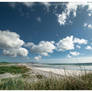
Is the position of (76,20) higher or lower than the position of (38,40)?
higher

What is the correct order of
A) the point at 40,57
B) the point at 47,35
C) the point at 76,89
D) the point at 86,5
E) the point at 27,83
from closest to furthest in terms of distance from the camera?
1. the point at 76,89
2. the point at 27,83
3. the point at 86,5
4. the point at 47,35
5. the point at 40,57

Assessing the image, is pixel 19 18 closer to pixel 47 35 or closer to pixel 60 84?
pixel 47 35

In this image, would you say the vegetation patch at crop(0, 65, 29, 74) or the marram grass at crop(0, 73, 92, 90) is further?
the vegetation patch at crop(0, 65, 29, 74)

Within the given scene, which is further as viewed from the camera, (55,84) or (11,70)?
(11,70)

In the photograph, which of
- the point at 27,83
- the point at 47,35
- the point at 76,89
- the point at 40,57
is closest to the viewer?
the point at 76,89

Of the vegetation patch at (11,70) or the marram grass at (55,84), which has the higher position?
the vegetation patch at (11,70)

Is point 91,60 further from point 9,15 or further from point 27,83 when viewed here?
point 9,15

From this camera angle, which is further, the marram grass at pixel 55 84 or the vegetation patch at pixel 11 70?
the vegetation patch at pixel 11 70

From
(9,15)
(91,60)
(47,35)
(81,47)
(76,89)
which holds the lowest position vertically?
(76,89)

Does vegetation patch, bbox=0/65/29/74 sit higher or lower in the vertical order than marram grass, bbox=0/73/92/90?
higher

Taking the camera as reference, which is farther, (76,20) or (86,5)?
(76,20)

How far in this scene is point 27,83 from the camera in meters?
1.95

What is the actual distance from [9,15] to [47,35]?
3.01 ft

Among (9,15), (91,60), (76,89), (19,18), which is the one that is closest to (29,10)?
(19,18)
